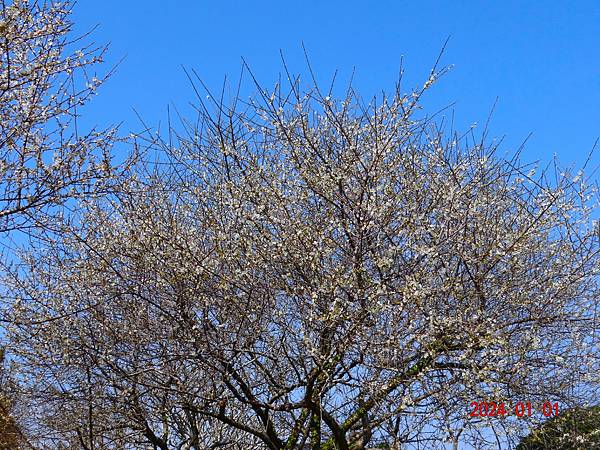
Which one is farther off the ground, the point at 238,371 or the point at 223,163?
the point at 223,163

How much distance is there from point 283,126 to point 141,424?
358 centimetres

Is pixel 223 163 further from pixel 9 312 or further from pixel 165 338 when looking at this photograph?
pixel 9 312

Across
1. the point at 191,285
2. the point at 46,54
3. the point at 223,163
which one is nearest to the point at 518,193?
the point at 223,163

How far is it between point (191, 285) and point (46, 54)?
2272 mm

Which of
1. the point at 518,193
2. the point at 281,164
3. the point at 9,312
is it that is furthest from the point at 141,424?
the point at 518,193

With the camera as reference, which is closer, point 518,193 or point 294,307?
point 294,307

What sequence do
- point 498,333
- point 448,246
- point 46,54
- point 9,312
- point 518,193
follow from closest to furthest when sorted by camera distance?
point 46,54 < point 498,333 < point 448,246 < point 518,193 < point 9,312

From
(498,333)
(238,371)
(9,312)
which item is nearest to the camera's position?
(498,333)

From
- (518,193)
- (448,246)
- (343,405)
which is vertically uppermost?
(518,193)

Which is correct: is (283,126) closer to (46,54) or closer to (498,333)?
(46,54)

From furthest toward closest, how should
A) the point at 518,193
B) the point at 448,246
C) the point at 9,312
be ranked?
the point at 9,312
the point at 518,193
the point at 448,246

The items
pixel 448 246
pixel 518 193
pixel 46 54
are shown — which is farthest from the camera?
pixel 518 193

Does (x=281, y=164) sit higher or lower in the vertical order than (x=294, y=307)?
higher

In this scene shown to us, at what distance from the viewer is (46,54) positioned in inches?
189
